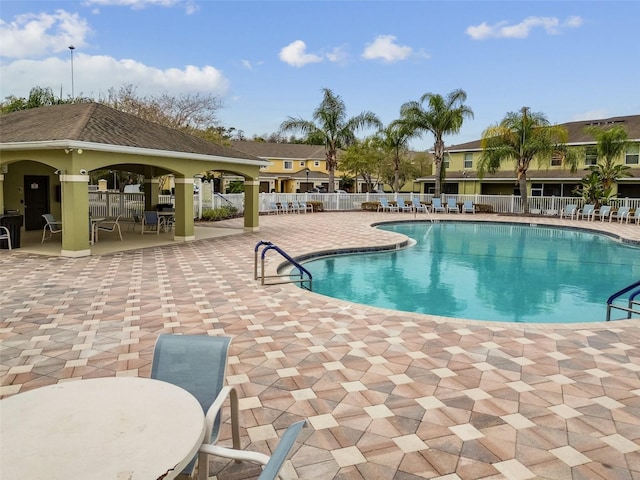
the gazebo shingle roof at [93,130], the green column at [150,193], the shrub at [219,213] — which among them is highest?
the gazebo shingle roof at [93,130]

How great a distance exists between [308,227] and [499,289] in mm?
10402

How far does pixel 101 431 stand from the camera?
2.24 m

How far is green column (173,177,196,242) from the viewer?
15039 mm

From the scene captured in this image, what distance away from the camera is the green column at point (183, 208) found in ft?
49.3

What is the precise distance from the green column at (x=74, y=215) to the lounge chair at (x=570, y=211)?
2480 centimetres

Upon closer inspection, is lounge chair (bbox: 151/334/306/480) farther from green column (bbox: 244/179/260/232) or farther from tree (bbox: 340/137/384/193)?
tree (bbox: 340/137/384/193)

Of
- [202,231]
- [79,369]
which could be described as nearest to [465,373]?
[79,369]

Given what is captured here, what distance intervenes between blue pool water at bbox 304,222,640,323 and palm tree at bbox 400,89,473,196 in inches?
554

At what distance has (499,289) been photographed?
11000 millimetres

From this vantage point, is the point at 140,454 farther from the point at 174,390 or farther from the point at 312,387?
the point at 312,387

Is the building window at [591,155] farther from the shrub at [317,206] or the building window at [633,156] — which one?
the shrub at [317,206]

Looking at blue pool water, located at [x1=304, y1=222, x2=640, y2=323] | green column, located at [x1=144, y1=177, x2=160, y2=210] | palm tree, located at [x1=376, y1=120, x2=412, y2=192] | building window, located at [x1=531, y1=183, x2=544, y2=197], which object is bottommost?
blue pool water, located at [x1=304, y1=222, x2=640, y2=323]

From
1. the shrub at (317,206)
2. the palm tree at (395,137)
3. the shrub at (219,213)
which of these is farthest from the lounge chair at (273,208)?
the palm tree at (395,137)

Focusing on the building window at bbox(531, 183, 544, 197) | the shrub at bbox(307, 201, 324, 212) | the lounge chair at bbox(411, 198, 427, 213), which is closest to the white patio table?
the shrub at bbox(307, 201, 324, 212)
